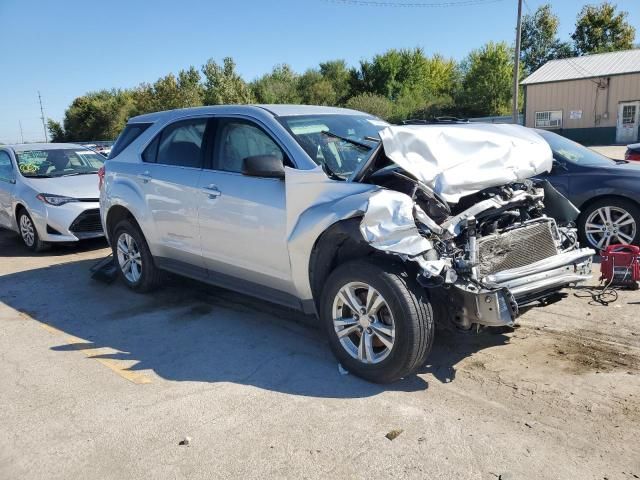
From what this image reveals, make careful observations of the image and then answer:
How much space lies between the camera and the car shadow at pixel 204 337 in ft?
12.9

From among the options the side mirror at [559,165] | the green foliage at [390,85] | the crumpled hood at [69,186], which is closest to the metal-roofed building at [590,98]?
the green foliage at [390,85]

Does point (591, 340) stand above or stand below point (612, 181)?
below

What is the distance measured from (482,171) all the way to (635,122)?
32.7 m

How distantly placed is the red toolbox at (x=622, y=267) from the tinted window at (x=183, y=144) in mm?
4038

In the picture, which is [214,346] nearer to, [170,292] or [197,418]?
[197,418]

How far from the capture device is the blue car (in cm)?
652

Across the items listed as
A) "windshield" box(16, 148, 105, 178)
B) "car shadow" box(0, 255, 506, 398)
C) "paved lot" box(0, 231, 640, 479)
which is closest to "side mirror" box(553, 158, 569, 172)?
"paved lot" box(0, 231, 640, 479)

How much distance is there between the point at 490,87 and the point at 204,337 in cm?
4989

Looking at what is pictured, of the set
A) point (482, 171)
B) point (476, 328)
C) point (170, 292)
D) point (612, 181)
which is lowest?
point (170, 292)

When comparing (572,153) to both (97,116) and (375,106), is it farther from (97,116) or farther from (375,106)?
(97,116)

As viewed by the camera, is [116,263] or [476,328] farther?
[116,263]

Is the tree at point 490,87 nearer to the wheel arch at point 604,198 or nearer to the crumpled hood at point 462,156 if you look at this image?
the wheel arch at point 604,198

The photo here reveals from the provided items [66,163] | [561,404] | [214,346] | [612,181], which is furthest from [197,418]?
[66,163]

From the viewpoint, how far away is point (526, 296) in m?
3.73
